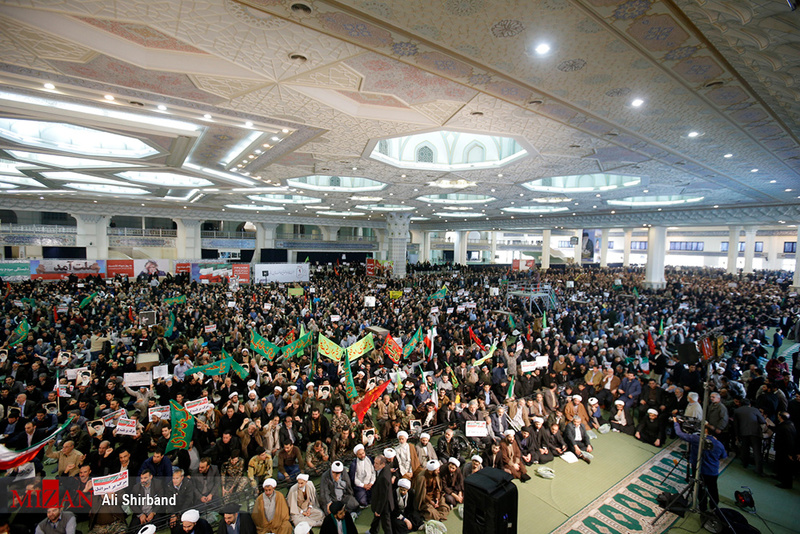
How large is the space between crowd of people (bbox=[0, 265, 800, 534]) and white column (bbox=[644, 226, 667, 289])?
11.1 m

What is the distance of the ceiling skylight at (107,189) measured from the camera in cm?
1830

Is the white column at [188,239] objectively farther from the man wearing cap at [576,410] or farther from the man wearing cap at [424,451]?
the man wearing cap at [576,410]

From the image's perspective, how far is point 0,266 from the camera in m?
20.4

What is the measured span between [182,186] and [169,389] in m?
12.5

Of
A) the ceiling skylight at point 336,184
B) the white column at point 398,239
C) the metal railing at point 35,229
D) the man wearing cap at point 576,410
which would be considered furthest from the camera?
the white column at point 398,239

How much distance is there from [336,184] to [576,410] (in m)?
15.8

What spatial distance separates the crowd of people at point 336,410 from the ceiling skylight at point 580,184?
5997 mm

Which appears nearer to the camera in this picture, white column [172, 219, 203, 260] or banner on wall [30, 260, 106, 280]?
banner on wall [30, 260, 106, 280]

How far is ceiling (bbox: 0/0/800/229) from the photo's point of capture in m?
4.11

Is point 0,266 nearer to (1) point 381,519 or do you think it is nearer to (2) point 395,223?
(2) point 395,223

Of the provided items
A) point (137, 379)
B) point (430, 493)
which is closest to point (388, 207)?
point (137, 379)

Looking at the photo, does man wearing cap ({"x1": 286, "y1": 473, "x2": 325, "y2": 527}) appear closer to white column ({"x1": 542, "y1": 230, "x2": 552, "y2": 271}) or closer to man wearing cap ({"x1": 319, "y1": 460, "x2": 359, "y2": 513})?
man wearing cap ({"x1": 319, "y1": 460, "x2": 359, "y2": 513})

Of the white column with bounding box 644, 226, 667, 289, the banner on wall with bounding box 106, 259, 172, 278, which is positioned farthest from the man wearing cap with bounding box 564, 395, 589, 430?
the banner on wall with bounding box 106, 259, 172, 278

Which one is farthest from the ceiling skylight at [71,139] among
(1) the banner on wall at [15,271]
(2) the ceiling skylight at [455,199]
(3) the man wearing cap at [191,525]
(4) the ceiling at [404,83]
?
(1) the banner on wall at [15,271]
